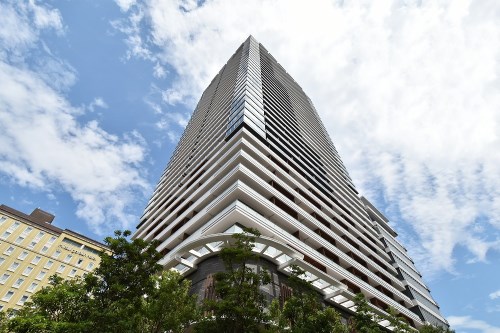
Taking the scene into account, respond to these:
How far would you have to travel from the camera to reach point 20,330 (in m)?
9.18

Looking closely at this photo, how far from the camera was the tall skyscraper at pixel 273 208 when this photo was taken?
20.5m

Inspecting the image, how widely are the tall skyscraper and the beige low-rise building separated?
29.1 meters

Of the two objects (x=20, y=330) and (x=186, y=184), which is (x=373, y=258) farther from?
(x=20, y=330)

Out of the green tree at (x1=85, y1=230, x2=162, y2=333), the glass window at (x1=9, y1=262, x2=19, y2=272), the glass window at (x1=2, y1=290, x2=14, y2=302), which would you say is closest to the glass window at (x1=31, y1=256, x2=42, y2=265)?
the glass window at (x1=9, y1=262, x2=19, y2=272)

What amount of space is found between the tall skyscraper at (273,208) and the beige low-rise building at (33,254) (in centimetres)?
2906

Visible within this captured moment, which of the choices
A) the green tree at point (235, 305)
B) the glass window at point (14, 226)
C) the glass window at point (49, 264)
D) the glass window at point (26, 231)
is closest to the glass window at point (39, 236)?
the glass window at point (26, 231)

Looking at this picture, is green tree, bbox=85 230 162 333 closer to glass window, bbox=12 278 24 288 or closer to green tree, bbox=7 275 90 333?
green tree, bbox=7 275 90 333

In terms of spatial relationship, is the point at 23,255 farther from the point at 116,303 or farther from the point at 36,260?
the point at 116,303

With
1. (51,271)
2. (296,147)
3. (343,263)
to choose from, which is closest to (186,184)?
Answer: (296,147)

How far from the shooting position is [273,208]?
24.4 meters

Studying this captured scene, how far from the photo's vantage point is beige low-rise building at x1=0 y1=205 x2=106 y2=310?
159 feet

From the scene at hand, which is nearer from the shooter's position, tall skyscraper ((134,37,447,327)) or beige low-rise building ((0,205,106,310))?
tall skyscraper ((134,37,447,327))

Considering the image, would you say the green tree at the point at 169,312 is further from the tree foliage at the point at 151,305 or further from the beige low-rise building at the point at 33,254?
the beige low-rise building at the point at 33,254

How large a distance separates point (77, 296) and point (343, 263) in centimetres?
2499
